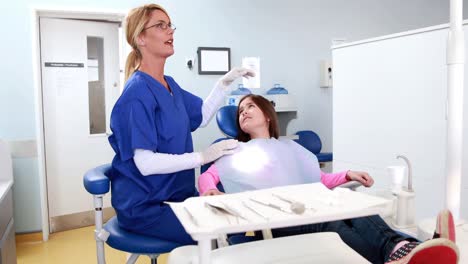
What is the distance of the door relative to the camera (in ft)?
10.8

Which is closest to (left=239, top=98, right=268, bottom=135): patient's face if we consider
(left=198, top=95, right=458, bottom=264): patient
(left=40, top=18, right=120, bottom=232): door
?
(left=198, top=95, right=458, bottom=264): patient

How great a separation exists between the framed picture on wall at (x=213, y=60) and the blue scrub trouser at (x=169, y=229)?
6.95 feet

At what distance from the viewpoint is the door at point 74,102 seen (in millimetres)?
3289

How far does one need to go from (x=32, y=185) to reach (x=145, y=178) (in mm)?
1998

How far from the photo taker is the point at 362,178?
5.07 ft

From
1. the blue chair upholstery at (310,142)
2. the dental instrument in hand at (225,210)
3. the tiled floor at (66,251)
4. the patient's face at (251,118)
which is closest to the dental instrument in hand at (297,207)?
the dental instrument in hand at (225,210)

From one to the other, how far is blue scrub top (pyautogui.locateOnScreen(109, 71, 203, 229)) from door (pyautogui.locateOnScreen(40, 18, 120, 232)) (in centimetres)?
200

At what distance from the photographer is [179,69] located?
3.39 metres

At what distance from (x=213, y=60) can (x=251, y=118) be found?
1.76 meters

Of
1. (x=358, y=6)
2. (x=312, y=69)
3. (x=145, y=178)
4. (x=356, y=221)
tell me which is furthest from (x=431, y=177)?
(x=358, y=6)

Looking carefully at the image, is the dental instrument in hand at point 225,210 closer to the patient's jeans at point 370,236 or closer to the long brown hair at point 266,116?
the patient's jeans at point 370,236

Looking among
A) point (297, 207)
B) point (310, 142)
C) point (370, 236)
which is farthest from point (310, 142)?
point (297, 207)

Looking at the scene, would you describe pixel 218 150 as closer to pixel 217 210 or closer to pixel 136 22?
pixel 136 22

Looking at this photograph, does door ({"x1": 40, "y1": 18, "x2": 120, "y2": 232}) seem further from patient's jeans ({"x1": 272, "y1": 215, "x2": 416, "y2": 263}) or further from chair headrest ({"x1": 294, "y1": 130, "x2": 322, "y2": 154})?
patient's jeans ({"x1": 272, "y1": 215, "x2": 416, "y2": 263})
